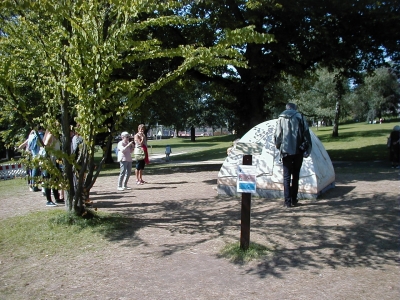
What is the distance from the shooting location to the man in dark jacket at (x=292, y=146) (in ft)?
25.0

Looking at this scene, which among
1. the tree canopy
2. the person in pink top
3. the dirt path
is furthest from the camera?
the tree canopy

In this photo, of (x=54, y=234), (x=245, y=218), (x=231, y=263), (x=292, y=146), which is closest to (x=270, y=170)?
(x=292, y=146)

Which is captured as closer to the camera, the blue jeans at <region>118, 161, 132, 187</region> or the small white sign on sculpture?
the small white sign on sculpture

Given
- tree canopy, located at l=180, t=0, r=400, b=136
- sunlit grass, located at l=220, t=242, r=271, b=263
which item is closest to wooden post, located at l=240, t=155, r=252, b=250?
sunlit grass, located at l=220, t=242, r=271, b=263

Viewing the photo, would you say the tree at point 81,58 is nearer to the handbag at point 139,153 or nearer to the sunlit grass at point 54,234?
the sunlit grass at point 54,234

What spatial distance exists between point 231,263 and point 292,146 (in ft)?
10.6

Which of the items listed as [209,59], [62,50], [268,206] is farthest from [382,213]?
[62,50]

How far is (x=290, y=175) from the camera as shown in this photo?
775cm

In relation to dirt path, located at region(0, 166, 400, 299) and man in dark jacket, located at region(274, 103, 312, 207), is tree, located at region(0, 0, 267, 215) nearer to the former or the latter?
dirt path, located at region(0, 166, 400, 299)

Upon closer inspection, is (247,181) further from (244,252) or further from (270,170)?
(270,170)

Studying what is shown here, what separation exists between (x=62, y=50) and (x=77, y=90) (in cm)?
100

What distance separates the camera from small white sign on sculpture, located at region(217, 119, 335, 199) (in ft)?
27.6

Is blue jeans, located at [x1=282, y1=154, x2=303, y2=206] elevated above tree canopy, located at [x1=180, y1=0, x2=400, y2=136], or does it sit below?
below

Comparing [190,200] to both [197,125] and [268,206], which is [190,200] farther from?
[197,125]
